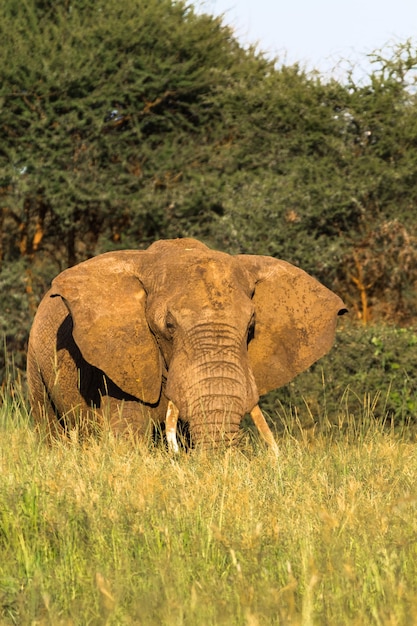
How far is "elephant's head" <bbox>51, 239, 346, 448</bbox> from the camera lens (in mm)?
7293

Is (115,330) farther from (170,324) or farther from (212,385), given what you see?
(212,385)

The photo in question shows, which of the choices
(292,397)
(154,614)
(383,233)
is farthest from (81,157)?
(154,614)

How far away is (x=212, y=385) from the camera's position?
23.6 ft

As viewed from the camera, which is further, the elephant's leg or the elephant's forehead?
the elephant's leg

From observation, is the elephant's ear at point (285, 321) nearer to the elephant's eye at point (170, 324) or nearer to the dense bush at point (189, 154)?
the elephant's eye at point (170, 324)

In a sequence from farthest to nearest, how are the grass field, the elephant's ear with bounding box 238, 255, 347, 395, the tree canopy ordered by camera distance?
1. the tree canopy
2. the elephant's ear with bounding box 238, 255, 347, 395
3. the grass field

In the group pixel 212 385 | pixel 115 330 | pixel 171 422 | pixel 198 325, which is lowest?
pixel 171 422

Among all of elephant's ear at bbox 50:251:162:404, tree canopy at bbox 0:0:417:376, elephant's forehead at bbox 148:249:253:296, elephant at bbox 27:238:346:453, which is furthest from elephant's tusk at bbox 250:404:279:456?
tree canopy at bbox 0:0:417:376

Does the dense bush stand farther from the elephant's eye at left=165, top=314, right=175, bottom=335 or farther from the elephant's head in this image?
the elephant's eye at left=165, top=314, right=175, bottom=335

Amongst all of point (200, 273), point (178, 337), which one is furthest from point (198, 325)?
point (200, 273)

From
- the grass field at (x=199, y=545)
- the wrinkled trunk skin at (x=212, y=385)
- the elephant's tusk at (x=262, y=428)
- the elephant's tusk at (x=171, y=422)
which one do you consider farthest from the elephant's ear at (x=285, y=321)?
the grass field at (x=199, y=545)

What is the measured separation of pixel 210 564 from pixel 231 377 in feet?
9.12

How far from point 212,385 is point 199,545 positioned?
250 centimetres

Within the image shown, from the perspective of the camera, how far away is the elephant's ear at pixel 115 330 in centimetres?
799
